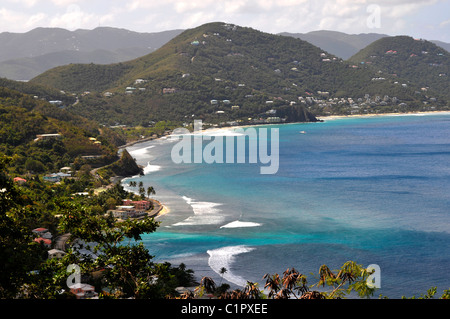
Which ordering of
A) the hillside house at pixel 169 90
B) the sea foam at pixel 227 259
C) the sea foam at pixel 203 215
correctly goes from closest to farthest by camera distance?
the sea foam at pixel 227 259 → the sea foam at pixel 203 215 → the hillside house at pixel 169 90

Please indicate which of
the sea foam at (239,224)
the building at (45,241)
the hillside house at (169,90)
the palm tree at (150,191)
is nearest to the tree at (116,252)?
the building at (45,241)

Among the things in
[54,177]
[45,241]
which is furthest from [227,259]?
[54,177]

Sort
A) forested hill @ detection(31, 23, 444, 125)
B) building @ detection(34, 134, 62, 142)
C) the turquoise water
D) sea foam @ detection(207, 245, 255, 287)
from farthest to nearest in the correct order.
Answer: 1. forested hill @ detection(31, 23, 444, 125)
2. building @ detection(34, 134, 62, 142)
3. the turquoise water
4. sea foam @ detection(207, 245, 255, 287)

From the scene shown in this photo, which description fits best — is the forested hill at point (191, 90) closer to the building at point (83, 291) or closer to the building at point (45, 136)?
the building at point (45, 136)

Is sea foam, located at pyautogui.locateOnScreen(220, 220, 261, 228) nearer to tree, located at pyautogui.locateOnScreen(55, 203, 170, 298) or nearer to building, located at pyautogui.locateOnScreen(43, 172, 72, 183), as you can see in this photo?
building, located at pyautogui.locateOnScreen(43, 172, 72, 183)

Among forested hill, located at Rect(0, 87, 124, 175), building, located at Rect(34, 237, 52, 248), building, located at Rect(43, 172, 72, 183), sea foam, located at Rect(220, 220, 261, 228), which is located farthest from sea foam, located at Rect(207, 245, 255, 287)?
forested hill, located at Rect(0, 87, 124, 175)

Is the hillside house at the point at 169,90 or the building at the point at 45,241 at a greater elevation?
the hillside house at the point at 169,90

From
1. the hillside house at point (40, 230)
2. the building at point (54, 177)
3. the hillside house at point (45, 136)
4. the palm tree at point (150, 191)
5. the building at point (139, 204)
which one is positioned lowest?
the hillside house at point (40, 230)

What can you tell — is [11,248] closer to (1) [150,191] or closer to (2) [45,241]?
(2) [45,241]
